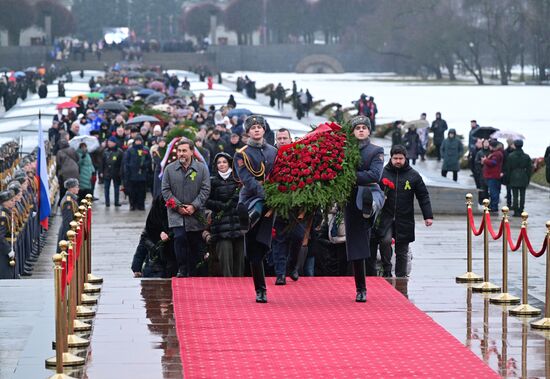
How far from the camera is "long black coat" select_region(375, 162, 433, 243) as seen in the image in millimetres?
14609

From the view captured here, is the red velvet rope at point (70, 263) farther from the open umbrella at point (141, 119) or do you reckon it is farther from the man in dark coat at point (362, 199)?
the open umbrella at point (141, 119)

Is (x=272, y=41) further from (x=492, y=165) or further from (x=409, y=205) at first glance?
(x=409, y=205)

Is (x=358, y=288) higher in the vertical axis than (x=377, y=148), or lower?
lower

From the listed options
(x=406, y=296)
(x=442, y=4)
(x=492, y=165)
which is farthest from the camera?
(x=442, y=4)

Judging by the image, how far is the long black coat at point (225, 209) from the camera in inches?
557

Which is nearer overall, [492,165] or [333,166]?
[333,166]

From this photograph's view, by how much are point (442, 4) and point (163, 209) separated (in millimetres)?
113700

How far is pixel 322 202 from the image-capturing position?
12.5m

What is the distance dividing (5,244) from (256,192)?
4.07m

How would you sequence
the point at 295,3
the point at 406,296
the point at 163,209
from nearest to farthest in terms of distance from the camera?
the point at 406,296, the point at 163,209, the point at 295,3

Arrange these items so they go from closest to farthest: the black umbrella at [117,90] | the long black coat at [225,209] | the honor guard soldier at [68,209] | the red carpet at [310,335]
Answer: the red carpet at [310,335] → the long black coat at [225,209] → the honor guard soldier at [68,209] → the black umbrella at [117,90]

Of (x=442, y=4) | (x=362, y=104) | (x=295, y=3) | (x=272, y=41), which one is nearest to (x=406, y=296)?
(x=362, y=104)

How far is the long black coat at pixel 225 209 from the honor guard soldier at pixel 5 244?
2.58m

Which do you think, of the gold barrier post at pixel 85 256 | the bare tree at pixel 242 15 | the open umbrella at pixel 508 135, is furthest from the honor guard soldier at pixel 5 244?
the bare tree at pixel 242 15
